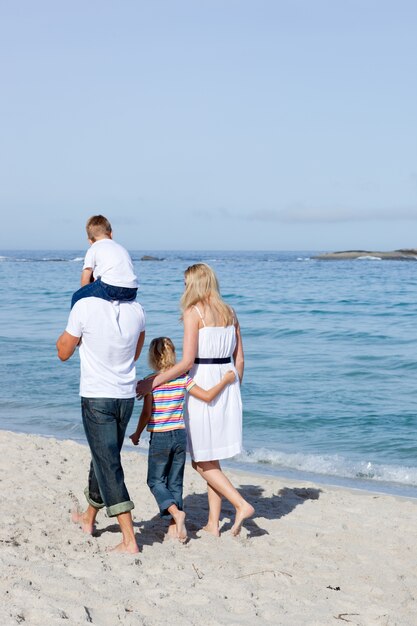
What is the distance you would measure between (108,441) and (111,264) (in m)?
1.05

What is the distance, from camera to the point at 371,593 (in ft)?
16.3

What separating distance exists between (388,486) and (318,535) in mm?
2574

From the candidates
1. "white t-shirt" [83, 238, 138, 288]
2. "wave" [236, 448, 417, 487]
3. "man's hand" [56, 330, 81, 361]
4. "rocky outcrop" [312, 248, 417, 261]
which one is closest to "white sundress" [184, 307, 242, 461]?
"white t-shirt" [83, 238, 138, 288]

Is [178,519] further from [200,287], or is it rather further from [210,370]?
[200,287]

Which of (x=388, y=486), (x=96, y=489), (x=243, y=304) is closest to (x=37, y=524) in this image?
(x=96, y=489)

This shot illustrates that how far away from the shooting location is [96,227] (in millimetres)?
4973

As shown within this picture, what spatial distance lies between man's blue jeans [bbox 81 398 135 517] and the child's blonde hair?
98cm

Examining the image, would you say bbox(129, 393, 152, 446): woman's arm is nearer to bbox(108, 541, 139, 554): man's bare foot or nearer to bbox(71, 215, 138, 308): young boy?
bbox(108, 541, 139, 554): man's bare foot

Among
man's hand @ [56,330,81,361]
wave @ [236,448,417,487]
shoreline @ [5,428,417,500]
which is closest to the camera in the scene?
man's hand @ [56,330,81,361]

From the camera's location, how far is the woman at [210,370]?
5.36 meters

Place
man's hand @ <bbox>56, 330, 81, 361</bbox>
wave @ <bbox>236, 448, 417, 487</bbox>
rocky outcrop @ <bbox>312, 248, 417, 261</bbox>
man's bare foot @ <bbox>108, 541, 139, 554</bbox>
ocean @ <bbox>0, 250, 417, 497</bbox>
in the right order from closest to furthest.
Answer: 1. man's hand @ <bbox>56, 330, 81, 361</bbox>
2. man's bare foot @ <bbox>108, 541, 139, 554</bbox>
3. wave @ <bbox>236, 448, 417, 487</bbox>
4. ocean @ <bbox>0, 250, 417, 497</bbox>
5. rocky outcrop @ <bbox>312, 248, 417, 261</bbox>

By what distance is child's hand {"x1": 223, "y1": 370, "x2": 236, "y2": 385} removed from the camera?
5.50 m

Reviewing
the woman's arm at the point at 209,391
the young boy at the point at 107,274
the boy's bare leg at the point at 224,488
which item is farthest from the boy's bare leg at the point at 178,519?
the young boy at the point at 107,274

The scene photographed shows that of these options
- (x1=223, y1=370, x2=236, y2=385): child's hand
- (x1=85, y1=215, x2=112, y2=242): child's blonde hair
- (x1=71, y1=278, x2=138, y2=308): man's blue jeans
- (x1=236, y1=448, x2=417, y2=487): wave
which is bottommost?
(x1=236, y1=448, x2=417, y2=487): wave
